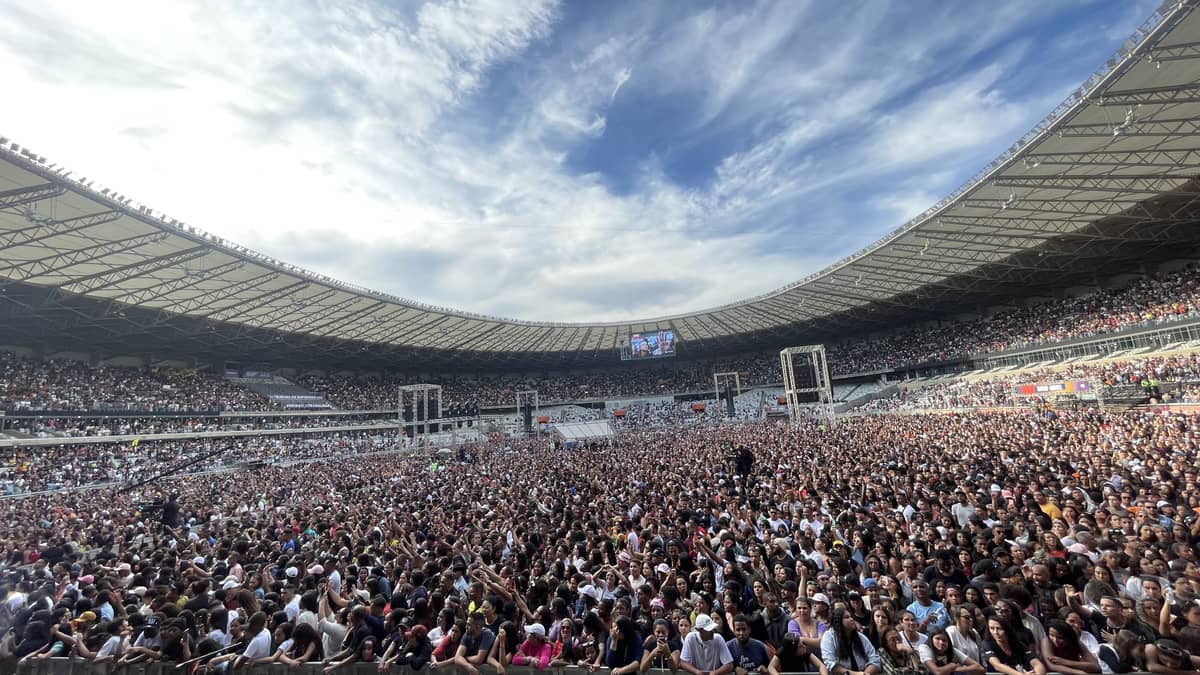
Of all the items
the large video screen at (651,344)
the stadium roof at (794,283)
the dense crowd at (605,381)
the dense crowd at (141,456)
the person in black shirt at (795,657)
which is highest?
the stadium roof at (794,283)

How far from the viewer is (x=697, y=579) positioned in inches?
240

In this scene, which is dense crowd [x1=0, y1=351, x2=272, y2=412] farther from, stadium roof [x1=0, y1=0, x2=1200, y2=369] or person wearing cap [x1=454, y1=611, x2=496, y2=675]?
person wearing cap [x1=454, y1=611, x2=496, y2=675]

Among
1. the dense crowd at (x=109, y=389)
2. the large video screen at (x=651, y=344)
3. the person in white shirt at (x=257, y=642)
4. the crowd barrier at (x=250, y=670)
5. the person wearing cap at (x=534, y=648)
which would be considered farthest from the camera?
the large video screen at (x=651, y=344)

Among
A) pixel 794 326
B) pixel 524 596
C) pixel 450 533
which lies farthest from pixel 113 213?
pixel 794 326

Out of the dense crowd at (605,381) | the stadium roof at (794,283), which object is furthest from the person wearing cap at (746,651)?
the dense crowd at (605,381)

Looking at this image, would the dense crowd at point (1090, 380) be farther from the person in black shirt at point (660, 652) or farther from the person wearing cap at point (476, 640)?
the person wearing cap at point (476, 640)

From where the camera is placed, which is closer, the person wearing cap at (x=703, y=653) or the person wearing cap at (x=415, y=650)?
the person wearing cap at (x=703, y=653)

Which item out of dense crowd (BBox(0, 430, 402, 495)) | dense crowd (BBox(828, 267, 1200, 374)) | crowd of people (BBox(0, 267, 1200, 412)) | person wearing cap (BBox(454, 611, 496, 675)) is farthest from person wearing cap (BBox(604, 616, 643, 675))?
dense crowd (BBox(828, 267, 1200, 374))

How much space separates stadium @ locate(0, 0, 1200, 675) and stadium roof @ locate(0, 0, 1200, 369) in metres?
0.23

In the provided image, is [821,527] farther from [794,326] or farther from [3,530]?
[794,326]

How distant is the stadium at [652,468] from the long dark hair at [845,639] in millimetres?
32

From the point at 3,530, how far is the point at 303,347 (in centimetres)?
3215

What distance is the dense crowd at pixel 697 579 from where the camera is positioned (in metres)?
4.00

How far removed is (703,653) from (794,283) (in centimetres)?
3812
